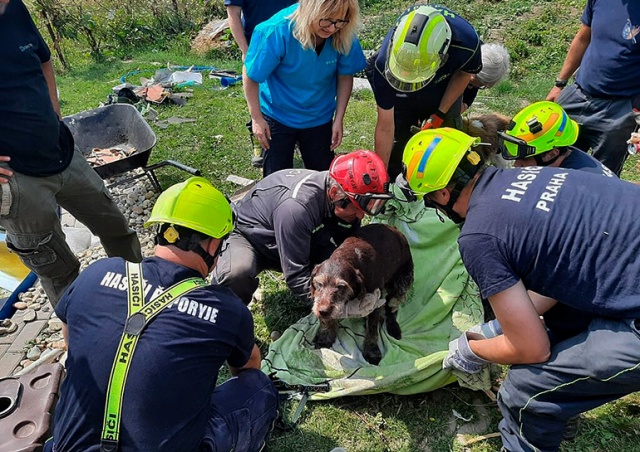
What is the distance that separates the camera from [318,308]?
3615 millimetres

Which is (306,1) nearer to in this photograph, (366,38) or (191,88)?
(191,88)

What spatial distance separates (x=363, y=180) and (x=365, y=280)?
0.84 meters

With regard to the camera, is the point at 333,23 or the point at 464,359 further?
the point at 333,23

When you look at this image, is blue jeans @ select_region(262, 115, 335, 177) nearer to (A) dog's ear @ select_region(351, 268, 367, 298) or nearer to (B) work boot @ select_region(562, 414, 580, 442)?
(A) dog's ear @ select_region(351, 268, 367, 298)

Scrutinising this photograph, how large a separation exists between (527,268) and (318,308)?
1.64m

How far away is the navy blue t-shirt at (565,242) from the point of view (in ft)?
7.91

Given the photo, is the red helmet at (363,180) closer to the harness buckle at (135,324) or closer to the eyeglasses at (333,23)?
the eyeglasses at (333,23)

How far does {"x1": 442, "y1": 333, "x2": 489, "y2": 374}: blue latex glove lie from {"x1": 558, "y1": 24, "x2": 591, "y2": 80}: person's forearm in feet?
12.5

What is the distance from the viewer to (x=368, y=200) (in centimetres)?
364

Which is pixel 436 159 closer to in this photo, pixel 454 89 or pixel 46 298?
pixel 454 89

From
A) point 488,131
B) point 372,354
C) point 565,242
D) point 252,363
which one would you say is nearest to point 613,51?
point 488,131

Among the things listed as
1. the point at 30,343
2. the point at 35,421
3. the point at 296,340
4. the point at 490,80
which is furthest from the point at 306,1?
the point at 30,343

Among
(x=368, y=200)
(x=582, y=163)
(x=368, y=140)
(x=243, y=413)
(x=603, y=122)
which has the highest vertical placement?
(x=368, y=200)

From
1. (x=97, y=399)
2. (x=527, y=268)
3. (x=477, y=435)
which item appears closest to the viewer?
(x=97, y=399)
